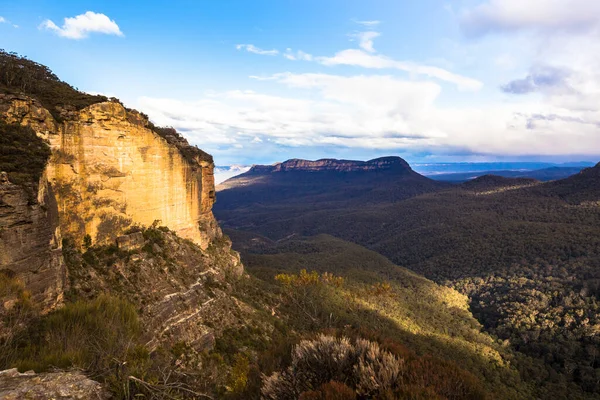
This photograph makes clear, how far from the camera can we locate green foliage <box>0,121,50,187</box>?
48.5ft

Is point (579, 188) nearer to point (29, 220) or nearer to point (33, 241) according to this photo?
point (33, 241)

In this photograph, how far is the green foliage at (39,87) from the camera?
20.0 meters

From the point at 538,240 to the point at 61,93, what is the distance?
108 metres

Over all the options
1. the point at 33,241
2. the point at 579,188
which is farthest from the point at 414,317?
the point at 579,188

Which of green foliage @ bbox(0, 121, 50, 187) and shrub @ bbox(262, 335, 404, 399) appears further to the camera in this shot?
green foliage @ bbox(0, 121, 50, 187)

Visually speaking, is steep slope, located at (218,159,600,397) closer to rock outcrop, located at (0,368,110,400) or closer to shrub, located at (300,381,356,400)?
shrub, located at (300,381,356,400)

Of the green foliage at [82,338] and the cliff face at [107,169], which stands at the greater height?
the cliff face at [107,169]

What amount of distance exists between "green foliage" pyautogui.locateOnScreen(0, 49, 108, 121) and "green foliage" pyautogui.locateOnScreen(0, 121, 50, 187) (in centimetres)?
278

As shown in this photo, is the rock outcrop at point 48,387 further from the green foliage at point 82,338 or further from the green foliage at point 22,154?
the green foliage at point 22,154

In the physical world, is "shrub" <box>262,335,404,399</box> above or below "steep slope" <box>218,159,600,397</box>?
above

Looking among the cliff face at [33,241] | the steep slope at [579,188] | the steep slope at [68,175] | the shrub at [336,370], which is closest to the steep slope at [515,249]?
the steep slope at [579,188]

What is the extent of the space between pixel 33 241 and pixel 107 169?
31.7 ft

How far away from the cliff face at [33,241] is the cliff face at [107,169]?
4.20m

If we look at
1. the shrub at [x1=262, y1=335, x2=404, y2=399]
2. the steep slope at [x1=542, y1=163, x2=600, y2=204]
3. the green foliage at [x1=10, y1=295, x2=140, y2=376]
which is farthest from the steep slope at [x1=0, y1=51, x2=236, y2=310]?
the steep slope at [x1=542, y1=163, x2=600, y2=204]
